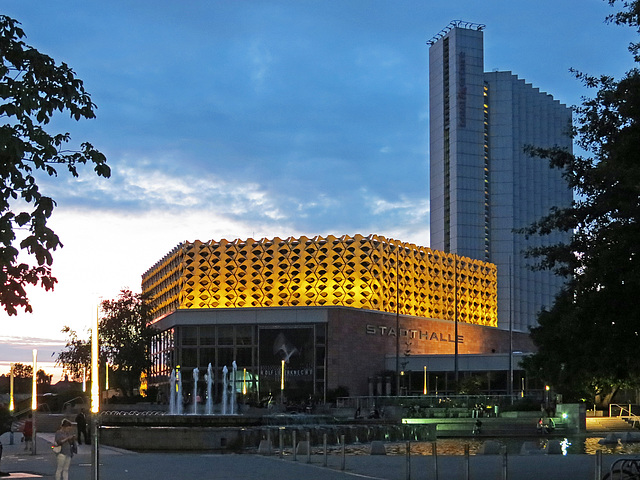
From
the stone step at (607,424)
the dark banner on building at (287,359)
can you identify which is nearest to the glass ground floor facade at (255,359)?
the dark banner on building at (287,359)

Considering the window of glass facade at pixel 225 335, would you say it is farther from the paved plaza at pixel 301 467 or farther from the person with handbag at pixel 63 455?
the person with handbag at pixel 63 455

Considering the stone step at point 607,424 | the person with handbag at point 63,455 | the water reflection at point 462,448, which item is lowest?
the stone step at point 607,424

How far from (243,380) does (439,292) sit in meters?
34.9

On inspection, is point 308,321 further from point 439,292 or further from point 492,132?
point 492,132

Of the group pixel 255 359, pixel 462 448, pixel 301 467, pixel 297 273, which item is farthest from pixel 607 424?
pixel 297 273

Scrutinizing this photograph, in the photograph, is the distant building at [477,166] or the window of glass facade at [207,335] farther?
the distant building at [477,166]

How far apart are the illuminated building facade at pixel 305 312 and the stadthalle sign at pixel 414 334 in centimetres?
13

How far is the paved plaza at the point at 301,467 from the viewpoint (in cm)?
2336

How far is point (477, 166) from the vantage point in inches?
6166

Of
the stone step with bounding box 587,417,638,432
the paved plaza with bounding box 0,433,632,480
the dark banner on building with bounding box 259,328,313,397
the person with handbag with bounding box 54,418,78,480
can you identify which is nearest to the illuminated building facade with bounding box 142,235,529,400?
the dark banner on building with bounding box 259,328,313,397

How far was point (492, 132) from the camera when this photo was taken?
16212 cm

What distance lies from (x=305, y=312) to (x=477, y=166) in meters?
63.5

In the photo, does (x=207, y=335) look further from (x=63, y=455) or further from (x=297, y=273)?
(x=63, y=455)

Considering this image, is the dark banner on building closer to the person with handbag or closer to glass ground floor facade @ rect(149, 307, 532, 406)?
glass ground floor facade @ rect(149, 307, 532, 406)
